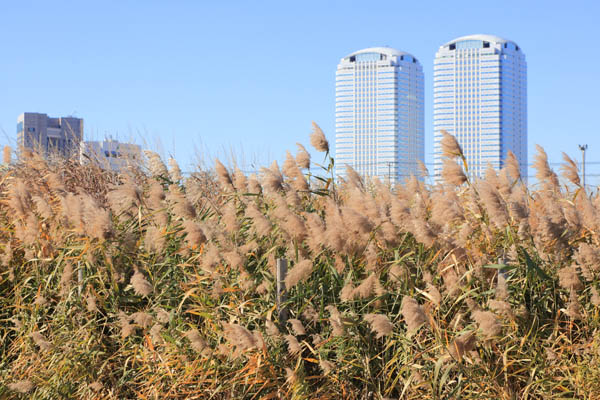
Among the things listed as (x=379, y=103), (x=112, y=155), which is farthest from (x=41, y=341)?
(x=379, y=103)

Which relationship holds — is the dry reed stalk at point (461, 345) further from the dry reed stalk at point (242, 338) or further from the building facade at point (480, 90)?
the building facade at point (480, 90)

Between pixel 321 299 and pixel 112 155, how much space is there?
15.2 ft

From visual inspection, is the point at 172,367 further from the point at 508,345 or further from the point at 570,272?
the point at 570,272

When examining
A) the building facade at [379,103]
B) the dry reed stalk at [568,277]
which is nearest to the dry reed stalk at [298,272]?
the dry reed stalk at [568,277]

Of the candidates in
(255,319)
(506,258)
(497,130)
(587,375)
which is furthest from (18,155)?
(497,130)

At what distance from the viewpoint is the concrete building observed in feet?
22.8

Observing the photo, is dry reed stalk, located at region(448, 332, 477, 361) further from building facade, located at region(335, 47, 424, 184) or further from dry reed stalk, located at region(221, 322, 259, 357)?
building facade, located at region(335, 47, 424, 184)

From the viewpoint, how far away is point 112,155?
7434 mm

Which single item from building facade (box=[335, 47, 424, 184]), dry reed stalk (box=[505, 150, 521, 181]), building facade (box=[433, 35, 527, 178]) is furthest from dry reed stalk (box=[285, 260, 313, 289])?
building facade (box=[433, 35, 527, 178])

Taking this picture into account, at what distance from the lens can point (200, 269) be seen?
3891mm

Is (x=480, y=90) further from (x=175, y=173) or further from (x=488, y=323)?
(x=488, y=323)

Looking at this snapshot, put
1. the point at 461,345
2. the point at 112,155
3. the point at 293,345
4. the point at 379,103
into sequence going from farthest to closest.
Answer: the point at 379,103
the point at 112,155
the point at 293,345
the point at 461,345

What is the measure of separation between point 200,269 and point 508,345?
1.75 m

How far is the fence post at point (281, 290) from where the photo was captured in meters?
3.48
